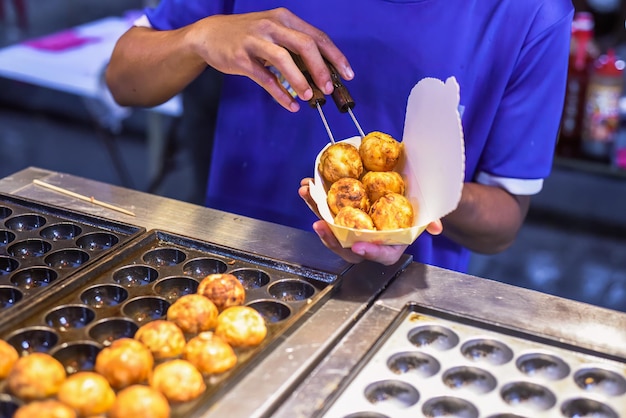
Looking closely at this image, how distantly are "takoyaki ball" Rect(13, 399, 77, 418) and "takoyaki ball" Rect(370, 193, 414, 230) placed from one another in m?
0.61

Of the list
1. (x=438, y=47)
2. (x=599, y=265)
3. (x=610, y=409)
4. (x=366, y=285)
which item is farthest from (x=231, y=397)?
(x=599, y=265)

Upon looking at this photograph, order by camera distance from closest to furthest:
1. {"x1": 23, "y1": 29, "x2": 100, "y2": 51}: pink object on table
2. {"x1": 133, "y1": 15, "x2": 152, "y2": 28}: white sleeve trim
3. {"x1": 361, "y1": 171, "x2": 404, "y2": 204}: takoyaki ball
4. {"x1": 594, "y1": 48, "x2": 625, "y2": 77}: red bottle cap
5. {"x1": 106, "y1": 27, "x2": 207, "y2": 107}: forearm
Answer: {"x1": 361, "y1": 171, "x2": 404, "y2": 204}: takoyaki ball → {"x1": 106, "y1": 27, "x2": 207, "y2": 107}: forearm → {"x1": 133, "y1": 15, "x2": 152, "y2": 28}: white sleeve trim → {"x1": 594, "y1": 48, "x2": 625, "y2": 77}: red bottle cap → {"x1": 23, "y1": 29, "x2": 100, "y2": 51}: pink object on table

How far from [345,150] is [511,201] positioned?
20.4 inches

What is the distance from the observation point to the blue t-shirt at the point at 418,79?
5.70 feet

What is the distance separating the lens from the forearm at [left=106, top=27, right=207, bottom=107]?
70.7 inches

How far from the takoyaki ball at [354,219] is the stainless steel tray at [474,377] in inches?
6.7

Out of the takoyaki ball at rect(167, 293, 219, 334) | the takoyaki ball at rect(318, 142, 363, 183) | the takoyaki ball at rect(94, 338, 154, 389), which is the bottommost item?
the takoyaki ball at rect(94, 338, 154, 389)

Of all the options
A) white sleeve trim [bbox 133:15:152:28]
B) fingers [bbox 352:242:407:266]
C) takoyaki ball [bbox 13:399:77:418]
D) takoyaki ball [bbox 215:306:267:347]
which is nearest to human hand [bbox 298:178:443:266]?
fingers [bbox 352:242:407:266]

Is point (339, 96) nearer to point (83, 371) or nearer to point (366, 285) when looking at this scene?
point (366, 285)

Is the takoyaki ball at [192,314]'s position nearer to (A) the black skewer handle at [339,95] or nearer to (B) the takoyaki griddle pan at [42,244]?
(B) the takoyaki griddle pan at [42,244]

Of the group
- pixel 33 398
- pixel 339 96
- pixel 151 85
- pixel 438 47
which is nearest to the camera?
pixel 33 398

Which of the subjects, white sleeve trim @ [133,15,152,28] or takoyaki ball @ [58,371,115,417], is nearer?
takoyaki ball @ [58,371,115,417]

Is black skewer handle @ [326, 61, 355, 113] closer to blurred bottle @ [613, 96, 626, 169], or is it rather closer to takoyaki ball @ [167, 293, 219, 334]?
takoyaki ball @ [167, 293, 219, 334]

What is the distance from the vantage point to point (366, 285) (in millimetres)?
1445
